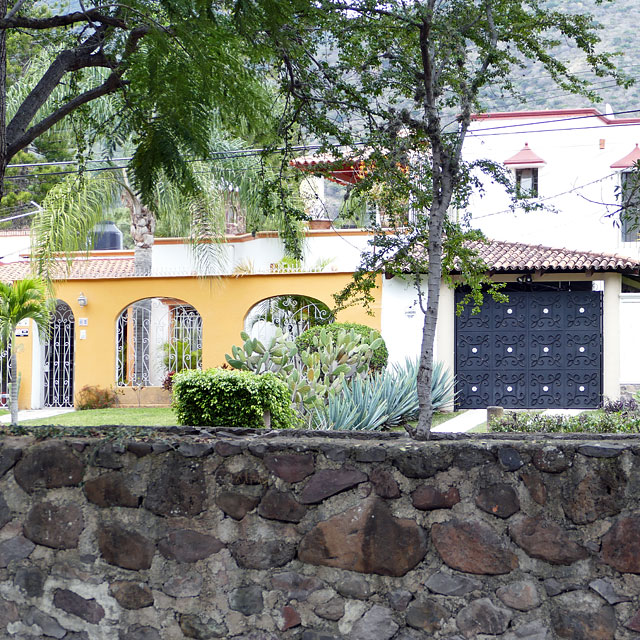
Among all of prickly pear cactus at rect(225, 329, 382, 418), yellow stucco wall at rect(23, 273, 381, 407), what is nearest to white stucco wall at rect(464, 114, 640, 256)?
yellow stucco wall at rect(23, 273, 381, 407)

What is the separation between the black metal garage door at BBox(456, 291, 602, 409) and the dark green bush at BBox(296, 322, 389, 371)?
6.89 ft

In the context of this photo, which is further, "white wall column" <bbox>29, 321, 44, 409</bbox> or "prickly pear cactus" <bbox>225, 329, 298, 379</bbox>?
"white wall column" <bbox>29, 321, 44, 409</bbox>

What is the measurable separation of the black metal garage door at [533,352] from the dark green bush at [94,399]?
344 inches

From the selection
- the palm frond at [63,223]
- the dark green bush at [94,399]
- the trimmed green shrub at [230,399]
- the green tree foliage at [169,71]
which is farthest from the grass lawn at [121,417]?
the green tree foliage at [169,71]

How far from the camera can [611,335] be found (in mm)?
17719

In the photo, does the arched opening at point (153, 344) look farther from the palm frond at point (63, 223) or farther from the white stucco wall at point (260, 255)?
the palm frond at point (63, 223)

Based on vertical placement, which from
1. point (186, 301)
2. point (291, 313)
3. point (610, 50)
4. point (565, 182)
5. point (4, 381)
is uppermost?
point (610, 50)

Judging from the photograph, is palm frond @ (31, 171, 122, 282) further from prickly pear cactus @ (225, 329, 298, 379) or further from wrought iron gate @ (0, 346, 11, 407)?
prickly pear cactus @ (225, 329, 298, 379)

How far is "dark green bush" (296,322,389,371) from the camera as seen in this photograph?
15.9 m

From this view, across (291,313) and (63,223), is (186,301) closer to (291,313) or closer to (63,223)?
(291,313)

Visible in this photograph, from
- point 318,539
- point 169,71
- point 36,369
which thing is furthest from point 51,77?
point 36,369

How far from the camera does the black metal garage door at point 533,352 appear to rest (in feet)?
58.8

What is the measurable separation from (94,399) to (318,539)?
17.9 metres

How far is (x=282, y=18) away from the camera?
14.3 ft
